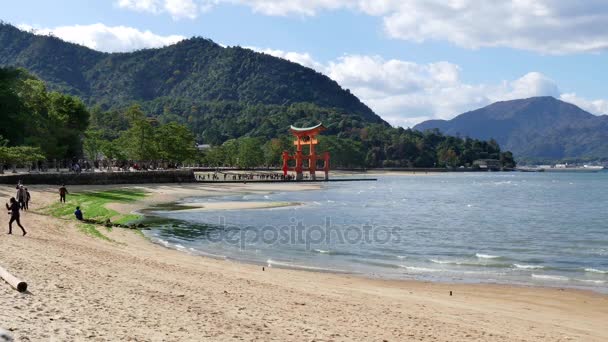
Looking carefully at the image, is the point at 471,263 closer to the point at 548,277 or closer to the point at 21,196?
the point at 548,277

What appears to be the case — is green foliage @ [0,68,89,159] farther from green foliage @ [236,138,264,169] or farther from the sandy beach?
green foliage @ [236,138,264,169]

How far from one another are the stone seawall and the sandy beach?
3420cm

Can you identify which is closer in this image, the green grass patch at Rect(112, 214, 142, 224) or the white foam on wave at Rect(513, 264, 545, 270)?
the white foam on wave at Rect(513, 264, 545, 270)

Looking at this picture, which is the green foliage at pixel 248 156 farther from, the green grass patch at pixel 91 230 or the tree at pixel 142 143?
the green grass patch at pixel 91 230

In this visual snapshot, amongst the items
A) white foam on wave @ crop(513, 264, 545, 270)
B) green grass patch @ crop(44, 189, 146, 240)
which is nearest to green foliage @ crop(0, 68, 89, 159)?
green grass patch @ crop(44, 189, 146, 240)

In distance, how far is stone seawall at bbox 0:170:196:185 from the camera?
54.2 m

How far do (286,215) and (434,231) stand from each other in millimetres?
13278

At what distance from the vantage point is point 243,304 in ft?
46.1

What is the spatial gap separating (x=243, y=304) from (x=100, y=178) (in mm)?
60278

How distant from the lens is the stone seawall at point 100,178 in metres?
54.2

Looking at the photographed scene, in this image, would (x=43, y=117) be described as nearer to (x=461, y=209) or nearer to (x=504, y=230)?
(x=461, y=209)

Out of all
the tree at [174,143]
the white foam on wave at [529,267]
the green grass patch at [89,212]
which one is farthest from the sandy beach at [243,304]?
the tree at [174,143]

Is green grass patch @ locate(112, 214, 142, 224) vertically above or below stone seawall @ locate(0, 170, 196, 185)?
below

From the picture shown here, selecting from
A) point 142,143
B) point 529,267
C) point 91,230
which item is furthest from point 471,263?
point 142,143
